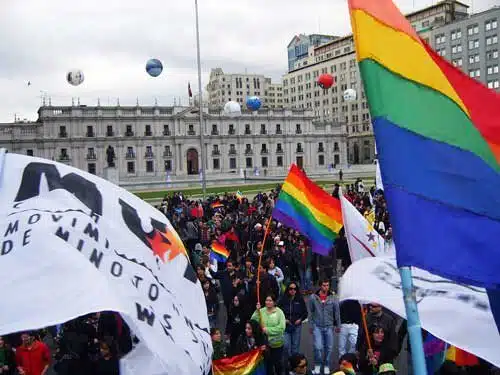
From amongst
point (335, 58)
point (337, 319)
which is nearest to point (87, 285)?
point (337, 319)

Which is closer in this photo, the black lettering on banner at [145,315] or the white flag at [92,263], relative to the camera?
the white flag at [92,263]

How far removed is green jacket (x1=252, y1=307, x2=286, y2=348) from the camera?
246 inches

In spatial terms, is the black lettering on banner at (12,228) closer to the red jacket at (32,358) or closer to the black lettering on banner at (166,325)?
the black lettering on banner at (166,325)

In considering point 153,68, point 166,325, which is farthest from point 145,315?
point 153,68

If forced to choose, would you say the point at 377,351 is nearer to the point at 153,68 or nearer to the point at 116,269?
the point at 116,269

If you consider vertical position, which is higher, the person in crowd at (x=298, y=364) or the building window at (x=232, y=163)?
the building window at (x=232, y=163)

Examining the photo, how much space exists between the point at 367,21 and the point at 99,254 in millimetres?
2035

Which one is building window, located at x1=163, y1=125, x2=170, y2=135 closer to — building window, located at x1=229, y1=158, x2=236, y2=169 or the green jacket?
building window, located at x1=229, y1=158, x2=236, y2=169

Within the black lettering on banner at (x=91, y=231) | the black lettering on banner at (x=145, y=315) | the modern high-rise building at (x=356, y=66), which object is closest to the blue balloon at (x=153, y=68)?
the black lettering on banner at (x=91, y=231)

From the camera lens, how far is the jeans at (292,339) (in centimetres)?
698

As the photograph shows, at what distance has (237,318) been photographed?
278 inches

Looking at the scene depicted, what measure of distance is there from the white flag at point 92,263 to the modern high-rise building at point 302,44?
382 feet

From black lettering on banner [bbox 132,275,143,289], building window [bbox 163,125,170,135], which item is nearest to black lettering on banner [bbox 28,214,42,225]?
black lettering on banner [bbox 132,275,143,289]

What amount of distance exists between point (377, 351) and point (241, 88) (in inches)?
5334
